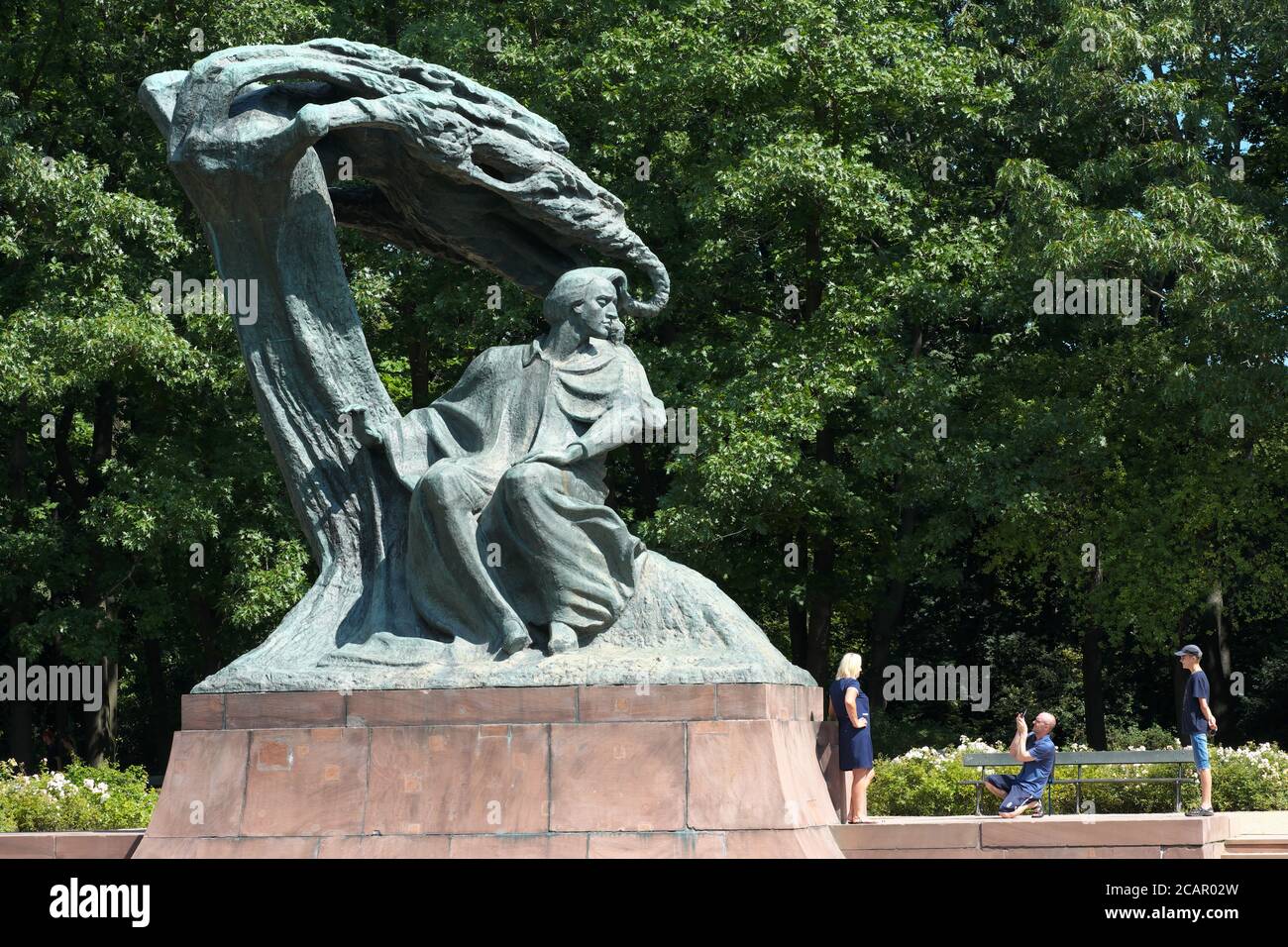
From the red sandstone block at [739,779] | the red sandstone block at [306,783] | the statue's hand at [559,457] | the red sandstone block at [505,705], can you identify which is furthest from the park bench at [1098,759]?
the red sandstone block at [306,783]

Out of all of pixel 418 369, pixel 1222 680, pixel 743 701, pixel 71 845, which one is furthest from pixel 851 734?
pixel 1222 680

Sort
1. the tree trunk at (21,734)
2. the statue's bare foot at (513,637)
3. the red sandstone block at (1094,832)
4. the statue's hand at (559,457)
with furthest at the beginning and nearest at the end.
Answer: the tree trunk at (21,734) < the statue's hand at (559,457) < the red sandstone block at (1094,832) < the statue's bare foot at (513,637)

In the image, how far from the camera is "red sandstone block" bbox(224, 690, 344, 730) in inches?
331

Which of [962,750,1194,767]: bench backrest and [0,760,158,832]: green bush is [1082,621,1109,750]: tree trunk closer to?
[962,750,1194,767]: bench backrest

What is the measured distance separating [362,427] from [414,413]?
0.31 metres

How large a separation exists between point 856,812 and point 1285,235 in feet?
37.0

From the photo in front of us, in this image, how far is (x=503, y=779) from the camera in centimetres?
815

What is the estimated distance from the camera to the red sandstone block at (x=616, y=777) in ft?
26.3

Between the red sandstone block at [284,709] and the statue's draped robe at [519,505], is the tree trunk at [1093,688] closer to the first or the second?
the statue's draped robe at [519,505]

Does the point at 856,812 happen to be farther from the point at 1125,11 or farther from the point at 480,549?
the point at 1125,11

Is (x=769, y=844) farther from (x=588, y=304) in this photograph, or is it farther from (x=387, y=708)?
(x=588, y=304)

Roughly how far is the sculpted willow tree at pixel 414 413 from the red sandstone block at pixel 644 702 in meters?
0.15

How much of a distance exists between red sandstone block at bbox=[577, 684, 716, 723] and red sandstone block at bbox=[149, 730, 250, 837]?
1.78m
